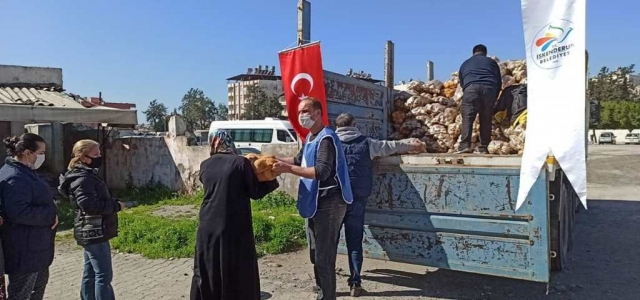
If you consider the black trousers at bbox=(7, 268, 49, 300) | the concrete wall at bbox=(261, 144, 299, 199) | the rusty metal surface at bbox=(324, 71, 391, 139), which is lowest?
the black trousers at bbox=(7, 268, 49, 300)

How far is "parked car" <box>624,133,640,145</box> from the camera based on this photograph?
139 ft

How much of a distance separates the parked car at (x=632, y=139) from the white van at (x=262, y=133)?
40151mm

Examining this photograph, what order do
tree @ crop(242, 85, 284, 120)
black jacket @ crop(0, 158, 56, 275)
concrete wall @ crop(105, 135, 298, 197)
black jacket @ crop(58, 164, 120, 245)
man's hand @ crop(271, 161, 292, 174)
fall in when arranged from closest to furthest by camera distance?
1. man's hand @ crop(271, 161, 292, 174)
2. black jacket @ crop(0, 158, 56, 275)
3. black jacket @ crop(58, 164, 120, 245)
4. concrete wall @ crop(105, 135, 298, 197)
5. tree @ crop(242, 85, 284, 120)

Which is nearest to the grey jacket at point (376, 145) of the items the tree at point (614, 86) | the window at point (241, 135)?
the window at point (241, 135)

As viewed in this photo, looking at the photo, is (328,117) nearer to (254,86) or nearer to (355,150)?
(355,150)

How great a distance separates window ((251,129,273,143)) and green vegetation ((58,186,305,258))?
6830mm

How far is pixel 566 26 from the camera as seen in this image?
12.1ft

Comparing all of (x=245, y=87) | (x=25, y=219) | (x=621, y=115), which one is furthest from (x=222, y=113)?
(x=25, y=219)

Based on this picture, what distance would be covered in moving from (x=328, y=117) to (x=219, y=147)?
2059 mm

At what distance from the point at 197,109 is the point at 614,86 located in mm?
49328

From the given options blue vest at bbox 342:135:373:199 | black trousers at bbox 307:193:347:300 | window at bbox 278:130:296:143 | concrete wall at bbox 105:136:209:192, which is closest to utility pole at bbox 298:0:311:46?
blue vest at bbox 342:135:373:199

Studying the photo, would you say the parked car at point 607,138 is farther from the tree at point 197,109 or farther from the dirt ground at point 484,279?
the dirt ground at point 484,279

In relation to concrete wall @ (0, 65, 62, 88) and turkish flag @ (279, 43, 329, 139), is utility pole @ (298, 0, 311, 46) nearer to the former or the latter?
turkish flag @ (279, 43, 329, 139)

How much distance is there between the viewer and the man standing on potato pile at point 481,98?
17.8 ft
